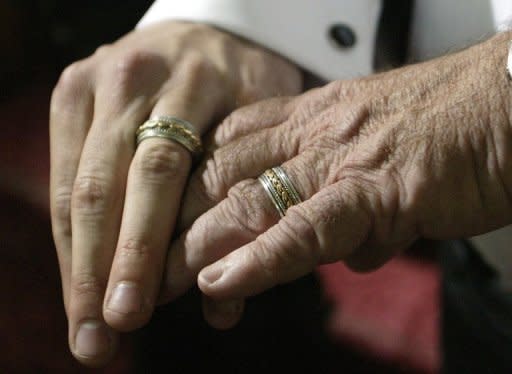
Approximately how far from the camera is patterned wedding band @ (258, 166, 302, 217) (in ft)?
1.67

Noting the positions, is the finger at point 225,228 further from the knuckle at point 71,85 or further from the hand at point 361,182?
the knuckle at point 71,85

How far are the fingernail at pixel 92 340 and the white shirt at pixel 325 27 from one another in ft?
1.16

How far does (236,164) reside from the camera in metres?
0.55

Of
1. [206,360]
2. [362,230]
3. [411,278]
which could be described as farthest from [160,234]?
[411,278]

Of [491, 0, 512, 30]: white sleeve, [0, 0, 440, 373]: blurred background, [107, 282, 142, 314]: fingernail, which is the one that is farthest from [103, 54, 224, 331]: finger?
[0, 0, 440, 373]: blurred background

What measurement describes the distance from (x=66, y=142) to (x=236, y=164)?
0.61 ft

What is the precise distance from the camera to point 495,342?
0.81 meters

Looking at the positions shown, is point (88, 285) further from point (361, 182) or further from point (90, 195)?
point (361, 182)

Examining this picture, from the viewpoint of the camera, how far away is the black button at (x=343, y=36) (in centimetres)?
70

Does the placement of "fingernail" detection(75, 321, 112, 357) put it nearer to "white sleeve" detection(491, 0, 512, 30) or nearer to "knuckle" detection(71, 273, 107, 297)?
"knuckle" detection(71, 273, 107, 297)

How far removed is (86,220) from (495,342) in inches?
22.3

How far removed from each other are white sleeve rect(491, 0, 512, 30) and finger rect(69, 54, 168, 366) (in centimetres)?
34

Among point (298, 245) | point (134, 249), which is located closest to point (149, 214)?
point (134, 249)

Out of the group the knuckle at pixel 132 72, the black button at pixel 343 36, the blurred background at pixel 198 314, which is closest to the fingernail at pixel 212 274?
the knuckle at pixel 132 72
